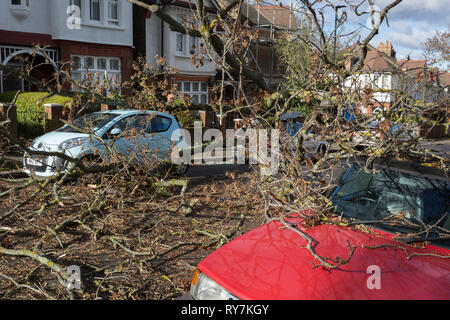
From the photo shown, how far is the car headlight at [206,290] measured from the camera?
3135 millimetres

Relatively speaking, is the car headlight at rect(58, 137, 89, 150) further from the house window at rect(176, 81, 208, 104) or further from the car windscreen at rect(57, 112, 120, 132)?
the house window at rect(176, 81, 208, 104)

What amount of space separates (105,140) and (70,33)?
518 inches

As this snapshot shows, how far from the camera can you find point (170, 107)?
11.8m

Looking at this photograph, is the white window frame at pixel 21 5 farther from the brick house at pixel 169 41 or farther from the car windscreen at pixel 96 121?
the car windscreen at pixel 96 121

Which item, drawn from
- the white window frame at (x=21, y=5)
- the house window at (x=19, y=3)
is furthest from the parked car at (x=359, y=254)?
the house window at (x=19, y=3)

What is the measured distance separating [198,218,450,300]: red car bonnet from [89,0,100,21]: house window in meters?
20.7

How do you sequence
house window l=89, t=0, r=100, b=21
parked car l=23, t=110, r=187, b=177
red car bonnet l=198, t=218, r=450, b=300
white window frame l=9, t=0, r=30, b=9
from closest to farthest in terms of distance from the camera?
red car bonnet l=198, t=218, r=450, b=300, parked car l=23, t=110, r=187, b=177, white window frame l=9, t=0, r=30, b=9, house window l=89, t=0, r=100, b=21

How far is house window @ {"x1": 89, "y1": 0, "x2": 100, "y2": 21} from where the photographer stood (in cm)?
2145

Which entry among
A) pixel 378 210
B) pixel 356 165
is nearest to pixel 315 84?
pixel 356 165

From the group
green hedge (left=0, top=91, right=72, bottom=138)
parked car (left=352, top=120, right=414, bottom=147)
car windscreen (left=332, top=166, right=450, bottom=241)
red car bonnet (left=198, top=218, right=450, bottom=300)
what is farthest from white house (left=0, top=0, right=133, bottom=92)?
red car bonnet (left=198, top=218, right=450, bottom=300)

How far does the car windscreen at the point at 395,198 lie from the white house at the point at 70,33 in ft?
53.2

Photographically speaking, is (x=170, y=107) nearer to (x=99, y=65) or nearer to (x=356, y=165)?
(x=356, y=165)

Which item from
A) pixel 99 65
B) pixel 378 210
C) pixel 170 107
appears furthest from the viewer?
pixel 99 65
